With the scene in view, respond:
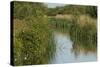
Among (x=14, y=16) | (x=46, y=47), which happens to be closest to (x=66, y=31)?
(x=46, y=47)

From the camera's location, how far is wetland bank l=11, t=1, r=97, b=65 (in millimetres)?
1970

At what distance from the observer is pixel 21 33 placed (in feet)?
6.47

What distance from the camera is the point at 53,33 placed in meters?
2.10

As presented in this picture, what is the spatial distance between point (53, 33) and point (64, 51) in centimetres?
23

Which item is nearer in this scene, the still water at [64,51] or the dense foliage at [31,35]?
the dense foliage at [31,35]

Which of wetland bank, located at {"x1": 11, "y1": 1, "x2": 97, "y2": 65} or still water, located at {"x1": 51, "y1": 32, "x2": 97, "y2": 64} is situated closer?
wetland bank, located at {"x1": 11, "y1": 1, "x2": 97, "y2": 65}

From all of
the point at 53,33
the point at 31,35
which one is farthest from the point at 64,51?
the point at 31,35

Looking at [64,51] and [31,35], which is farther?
[64,51]

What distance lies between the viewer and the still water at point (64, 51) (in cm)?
211

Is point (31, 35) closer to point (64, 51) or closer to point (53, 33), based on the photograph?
point (53, 33)

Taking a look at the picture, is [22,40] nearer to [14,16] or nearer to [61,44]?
[14,16]

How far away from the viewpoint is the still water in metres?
2.11

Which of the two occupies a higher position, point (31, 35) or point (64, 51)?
point (31, 35)
